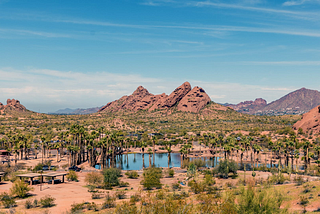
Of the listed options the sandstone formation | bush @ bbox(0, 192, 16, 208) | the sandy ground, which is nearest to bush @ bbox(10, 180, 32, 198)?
bush @ bbox(0, 192, 16, 208)

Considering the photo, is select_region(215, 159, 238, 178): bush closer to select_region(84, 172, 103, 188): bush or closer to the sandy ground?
the sandy ground

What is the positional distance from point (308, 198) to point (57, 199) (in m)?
35.9

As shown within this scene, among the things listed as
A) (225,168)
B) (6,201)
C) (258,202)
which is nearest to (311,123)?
(225,168)

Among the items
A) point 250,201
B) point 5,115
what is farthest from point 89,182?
point 5,115

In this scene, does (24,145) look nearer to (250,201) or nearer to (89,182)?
(89,182)

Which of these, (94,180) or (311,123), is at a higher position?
(311,123)

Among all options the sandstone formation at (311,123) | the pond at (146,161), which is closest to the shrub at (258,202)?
the pond at (146,161)

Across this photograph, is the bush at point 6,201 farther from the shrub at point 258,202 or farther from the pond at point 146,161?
the pond at point 146,161

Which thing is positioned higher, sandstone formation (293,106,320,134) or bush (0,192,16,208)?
sandstone formation (293,106,320,134)

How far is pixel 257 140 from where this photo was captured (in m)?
110

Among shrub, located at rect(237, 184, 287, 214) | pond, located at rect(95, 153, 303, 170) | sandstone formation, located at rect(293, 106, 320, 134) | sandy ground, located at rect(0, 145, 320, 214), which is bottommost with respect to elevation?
pond, located at rect(95, 153, 303, 170)

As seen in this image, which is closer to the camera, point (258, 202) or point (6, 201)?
point (258, 202)

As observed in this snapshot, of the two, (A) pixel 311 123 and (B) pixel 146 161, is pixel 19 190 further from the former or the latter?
(A) pixel 311 123

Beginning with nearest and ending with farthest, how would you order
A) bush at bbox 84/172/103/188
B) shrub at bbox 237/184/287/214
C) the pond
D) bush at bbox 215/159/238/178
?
shrub at bbox 237/184/287/214 < bush at bbox 84/172/103/188 < bush at bbox 215/159/238/178 < the pond
